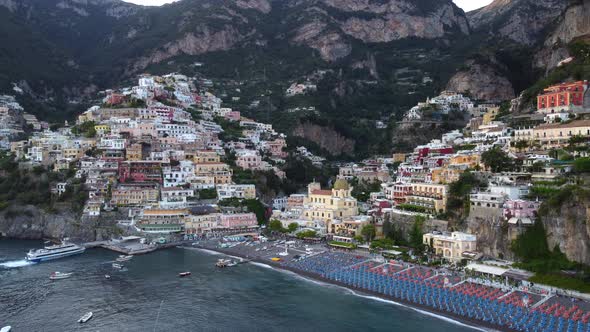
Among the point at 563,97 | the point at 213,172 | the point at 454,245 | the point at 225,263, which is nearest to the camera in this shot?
the point at 454,245

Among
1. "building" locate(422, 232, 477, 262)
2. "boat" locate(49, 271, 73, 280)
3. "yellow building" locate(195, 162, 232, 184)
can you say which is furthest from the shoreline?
"yellow building" locate(195, 162, 232, 184)

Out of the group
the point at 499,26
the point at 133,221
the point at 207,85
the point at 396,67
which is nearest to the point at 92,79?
the point at 207,85

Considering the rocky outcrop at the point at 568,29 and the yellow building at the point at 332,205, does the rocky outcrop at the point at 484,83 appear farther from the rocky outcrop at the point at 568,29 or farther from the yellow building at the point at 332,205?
the yellow building at the point at 332,205

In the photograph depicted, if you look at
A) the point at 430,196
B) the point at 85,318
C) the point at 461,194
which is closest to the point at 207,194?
the point at 430,196

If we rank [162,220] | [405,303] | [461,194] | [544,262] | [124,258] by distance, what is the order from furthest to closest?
[162,220] → [124,258] → [461,194] → [544,262] → [405,303]

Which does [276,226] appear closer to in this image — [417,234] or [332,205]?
[332,205]

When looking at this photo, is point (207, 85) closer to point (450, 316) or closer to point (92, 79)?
point (92, 79)
